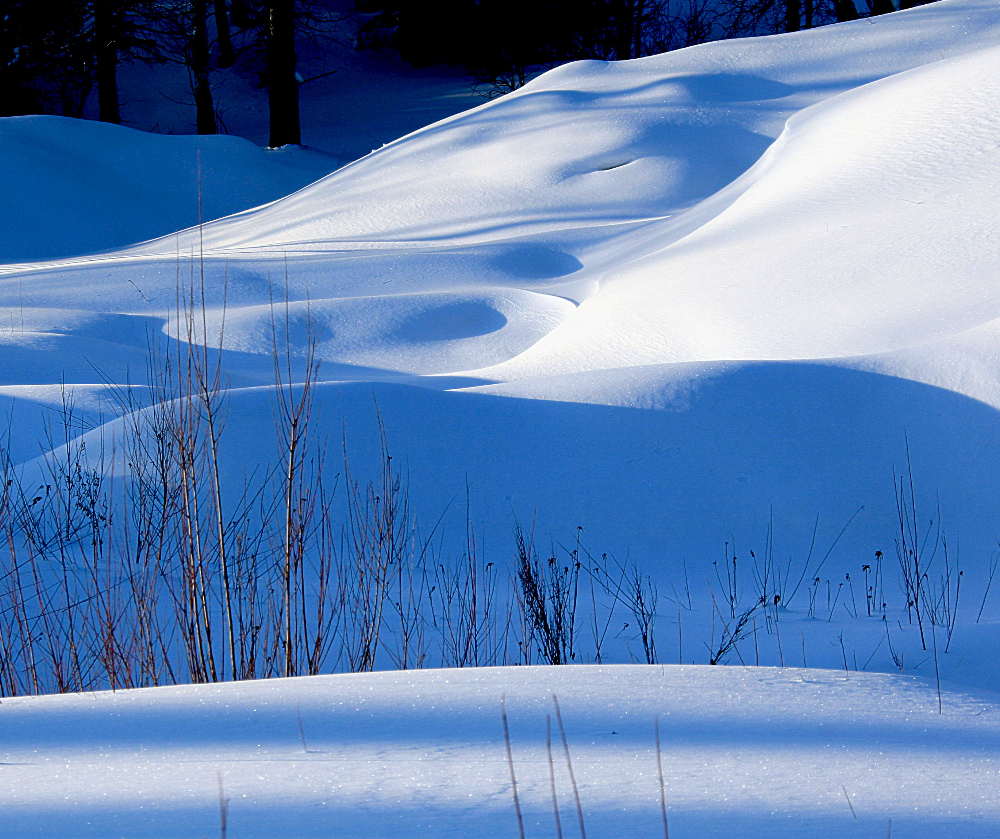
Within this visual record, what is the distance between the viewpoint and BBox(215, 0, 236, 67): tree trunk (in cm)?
2516

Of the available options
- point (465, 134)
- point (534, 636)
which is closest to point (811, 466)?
point (534, 636)

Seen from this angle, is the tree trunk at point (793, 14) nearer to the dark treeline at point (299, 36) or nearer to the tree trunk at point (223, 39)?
the dark treeline at point (299, 36)

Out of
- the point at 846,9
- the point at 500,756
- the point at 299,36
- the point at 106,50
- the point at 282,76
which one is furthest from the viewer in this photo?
the point at 299,36

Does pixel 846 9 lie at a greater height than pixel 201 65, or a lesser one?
greater

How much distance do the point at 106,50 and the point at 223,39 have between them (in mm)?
5957

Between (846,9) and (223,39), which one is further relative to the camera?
(223,39)

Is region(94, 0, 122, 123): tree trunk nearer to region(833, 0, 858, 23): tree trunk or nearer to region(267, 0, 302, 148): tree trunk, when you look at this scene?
region(267, 0, 302, 148): tree trunk

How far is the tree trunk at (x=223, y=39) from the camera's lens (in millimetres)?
25161

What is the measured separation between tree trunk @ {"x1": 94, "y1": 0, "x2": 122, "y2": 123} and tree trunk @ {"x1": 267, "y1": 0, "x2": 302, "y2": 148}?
9.37 ft

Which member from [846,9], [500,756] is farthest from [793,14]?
[500,756]

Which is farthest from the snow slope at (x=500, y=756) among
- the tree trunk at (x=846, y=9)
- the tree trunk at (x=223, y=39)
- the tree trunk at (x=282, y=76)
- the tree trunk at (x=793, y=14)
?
the tree trunk at (x=223, y=39)

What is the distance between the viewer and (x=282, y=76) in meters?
18.5

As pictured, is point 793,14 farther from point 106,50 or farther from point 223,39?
point 106,50

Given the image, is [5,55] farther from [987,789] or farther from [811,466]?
[987,789]
